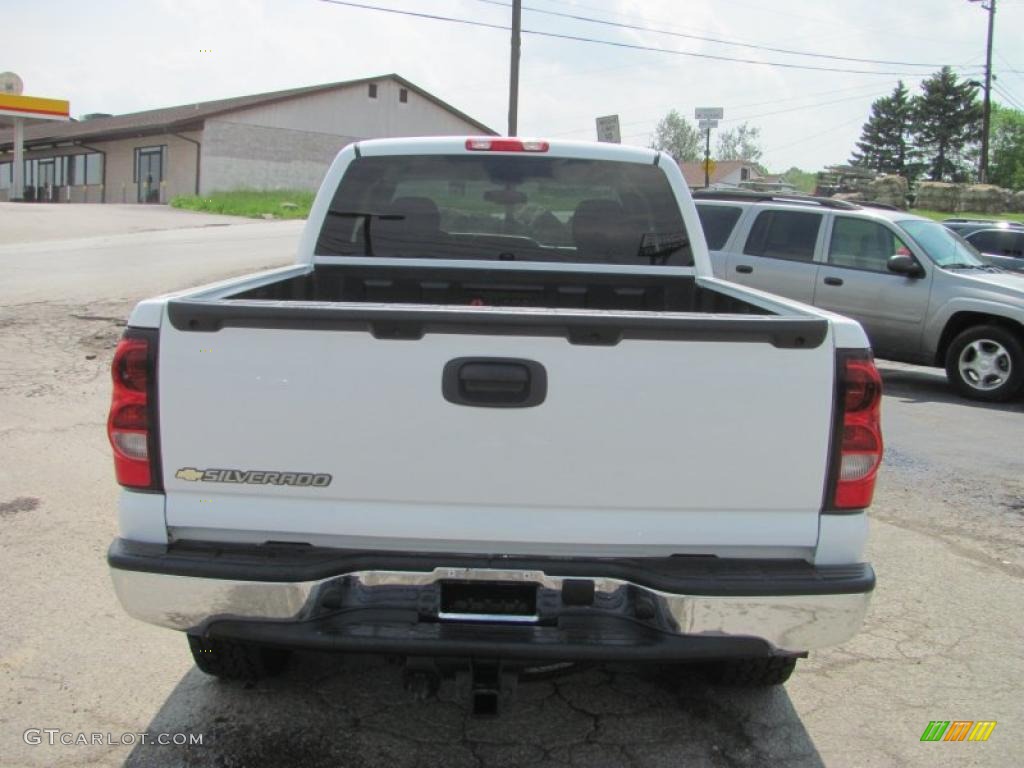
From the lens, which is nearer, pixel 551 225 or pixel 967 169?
pixel 551 225

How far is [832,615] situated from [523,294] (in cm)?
234

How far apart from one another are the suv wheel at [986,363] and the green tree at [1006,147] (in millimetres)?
103946

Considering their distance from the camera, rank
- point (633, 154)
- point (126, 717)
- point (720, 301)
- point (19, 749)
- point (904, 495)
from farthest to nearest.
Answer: point (904, 495)
point (633, 154)
point (720, 301)
point (126, 717)
point (19, 749)

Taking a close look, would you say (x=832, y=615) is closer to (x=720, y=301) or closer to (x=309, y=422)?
(x=309, y=422)

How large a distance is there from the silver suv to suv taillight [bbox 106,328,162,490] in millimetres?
8531

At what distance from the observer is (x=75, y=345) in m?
9.28

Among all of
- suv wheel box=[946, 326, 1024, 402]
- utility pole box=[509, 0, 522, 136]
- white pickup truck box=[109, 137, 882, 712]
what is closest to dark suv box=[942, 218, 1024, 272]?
suv wheel box=[946, 326, 1024, 402]

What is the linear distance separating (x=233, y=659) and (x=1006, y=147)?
130538 millimetres

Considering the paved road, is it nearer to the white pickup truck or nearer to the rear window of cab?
the white pickup truck

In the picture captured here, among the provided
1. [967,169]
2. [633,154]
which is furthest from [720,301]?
[967,169]

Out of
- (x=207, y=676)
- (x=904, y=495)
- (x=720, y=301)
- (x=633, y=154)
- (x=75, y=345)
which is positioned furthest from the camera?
(x=75, y=345)

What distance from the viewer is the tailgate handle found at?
101 inches
